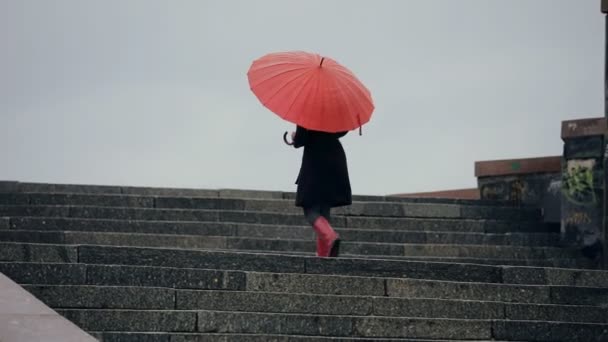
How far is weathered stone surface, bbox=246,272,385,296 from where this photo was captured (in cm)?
1133

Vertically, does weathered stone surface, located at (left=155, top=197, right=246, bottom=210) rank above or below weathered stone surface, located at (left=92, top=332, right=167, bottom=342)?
above

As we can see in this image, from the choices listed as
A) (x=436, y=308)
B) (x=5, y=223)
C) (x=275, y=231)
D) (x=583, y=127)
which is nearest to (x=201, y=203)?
(x=275, y=231)

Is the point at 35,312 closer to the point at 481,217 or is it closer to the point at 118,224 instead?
the point at 118,224

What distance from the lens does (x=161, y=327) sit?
1043 cm

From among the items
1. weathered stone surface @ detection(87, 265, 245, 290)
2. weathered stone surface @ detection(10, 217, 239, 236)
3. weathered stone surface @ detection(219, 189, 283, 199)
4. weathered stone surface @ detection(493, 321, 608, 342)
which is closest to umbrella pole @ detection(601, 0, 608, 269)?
weathered stone surface @ detection(219, 189, 283, 199)

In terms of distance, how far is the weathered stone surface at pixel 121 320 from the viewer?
10.4m

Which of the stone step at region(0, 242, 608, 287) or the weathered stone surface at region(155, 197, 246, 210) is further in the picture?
the weathered stone surface at region(155, 197, 246, 210)

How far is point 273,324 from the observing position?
10.7 metres

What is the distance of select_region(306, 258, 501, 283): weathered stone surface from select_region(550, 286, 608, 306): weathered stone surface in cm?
46

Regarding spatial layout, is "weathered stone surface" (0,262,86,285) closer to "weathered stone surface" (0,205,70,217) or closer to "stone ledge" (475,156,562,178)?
"weathered stone surface" (0,205,70,217)

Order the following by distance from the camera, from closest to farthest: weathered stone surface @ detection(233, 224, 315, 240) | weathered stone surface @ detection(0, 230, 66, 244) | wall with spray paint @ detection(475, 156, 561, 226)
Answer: weathered stone surface @ detection(0, 230, 66, 244) → weathered stone surface @ detection(233, 224, 315, 240) → wall with spray paint @ detection(475, 156, 561, 226)

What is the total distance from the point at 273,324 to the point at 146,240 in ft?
13.1

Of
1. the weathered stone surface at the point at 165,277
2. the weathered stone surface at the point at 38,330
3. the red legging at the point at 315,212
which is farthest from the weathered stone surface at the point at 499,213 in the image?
the weathered stone surface at the point at 38,330

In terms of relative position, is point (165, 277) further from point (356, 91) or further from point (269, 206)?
point (269, 206)
